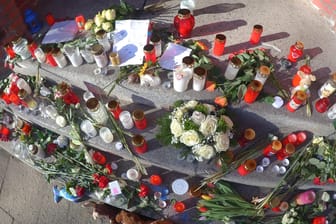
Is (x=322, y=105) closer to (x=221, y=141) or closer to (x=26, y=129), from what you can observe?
(x=221, y=141)

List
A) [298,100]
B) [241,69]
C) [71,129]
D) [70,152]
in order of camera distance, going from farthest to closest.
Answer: [70,152]
[71,129]
[241,69]
[298,100]

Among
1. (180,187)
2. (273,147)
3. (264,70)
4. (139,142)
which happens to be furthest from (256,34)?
(180,187)

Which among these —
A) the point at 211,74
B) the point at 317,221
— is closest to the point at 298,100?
the point at 211,74

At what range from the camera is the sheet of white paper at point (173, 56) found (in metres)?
2.93

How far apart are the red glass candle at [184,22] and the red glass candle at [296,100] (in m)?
1.10

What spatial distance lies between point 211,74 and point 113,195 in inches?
54.5

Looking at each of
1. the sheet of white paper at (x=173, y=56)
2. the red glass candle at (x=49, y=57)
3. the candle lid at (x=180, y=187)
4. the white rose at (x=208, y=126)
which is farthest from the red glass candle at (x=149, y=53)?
the candle lid at (x=180, y=187)

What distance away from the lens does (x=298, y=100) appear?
8.50 feet

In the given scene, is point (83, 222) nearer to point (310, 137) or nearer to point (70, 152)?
point (70, 152)

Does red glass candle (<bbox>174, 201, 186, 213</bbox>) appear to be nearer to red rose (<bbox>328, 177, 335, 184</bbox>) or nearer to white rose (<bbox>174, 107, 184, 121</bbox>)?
white rose (<bbox>174, 107, 184, 121</bbox>)

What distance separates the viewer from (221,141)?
8.42 ft

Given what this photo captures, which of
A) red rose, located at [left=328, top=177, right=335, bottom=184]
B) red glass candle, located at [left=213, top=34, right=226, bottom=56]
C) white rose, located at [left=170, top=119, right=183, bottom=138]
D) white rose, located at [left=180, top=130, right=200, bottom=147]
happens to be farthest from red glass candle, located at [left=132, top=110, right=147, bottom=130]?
red rose, located at [left=328, top=177, right=335, bottom=184]

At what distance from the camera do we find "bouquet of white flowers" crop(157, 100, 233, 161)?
2.55 meters

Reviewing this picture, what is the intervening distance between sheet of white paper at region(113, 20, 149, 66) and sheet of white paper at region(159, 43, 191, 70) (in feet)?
0.65
